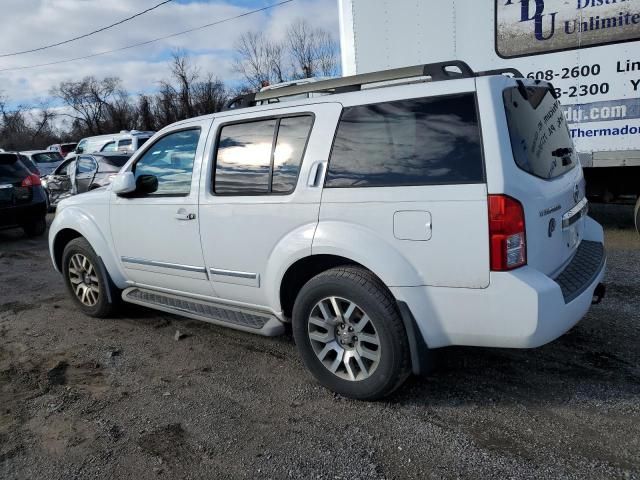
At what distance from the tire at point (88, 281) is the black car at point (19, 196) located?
17.6ft

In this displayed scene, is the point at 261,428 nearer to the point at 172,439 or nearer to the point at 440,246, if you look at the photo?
the point at 172,439

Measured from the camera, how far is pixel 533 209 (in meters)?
2.77

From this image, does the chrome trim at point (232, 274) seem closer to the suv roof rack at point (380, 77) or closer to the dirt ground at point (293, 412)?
the dirt ground at point (293, 412)

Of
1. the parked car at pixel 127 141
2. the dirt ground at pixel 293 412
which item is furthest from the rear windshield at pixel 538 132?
the parked car at pixel 127 141

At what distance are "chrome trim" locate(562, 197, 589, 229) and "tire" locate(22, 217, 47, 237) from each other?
992 cm

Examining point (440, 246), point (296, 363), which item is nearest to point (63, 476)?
point (296, 363)

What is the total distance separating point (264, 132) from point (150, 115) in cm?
6151

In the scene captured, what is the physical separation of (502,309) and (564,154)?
52.5 inches

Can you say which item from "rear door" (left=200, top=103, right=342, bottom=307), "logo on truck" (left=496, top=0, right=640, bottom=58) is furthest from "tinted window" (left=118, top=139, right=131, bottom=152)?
"rear door" (left=200, top=103, right=342, bottom=307)

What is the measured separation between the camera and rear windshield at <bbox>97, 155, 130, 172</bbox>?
38.1 ft

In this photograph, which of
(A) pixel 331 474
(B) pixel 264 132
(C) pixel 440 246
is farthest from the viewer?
(B) pixel 264 132

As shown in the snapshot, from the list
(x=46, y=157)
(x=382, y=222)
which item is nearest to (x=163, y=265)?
(x=382, y=222)

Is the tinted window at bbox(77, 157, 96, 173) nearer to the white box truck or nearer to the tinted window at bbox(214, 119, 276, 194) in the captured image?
the white box truck

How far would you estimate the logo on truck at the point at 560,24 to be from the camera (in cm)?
607
